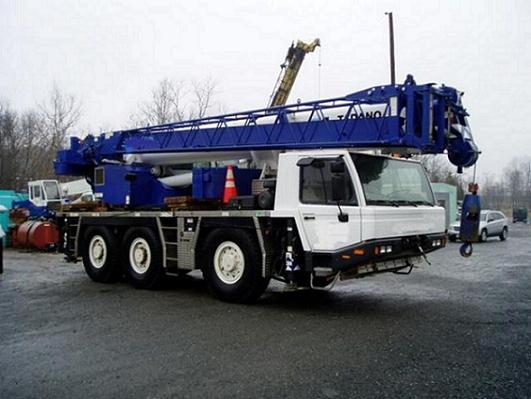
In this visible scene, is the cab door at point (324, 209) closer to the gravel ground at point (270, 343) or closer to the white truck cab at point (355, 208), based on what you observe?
the white truck cab at point (355, 208)

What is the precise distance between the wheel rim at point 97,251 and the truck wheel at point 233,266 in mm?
3408

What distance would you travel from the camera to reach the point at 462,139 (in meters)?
8.73

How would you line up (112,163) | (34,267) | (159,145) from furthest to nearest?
(34,267), (112,163), (159,145)

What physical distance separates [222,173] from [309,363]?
4.76 m

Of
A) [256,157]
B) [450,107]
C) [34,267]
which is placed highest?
[450,107]

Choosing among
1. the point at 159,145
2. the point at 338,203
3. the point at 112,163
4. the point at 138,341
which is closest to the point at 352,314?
the point at 338,203

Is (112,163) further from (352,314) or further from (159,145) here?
(352,314)

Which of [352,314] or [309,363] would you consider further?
[352,314]

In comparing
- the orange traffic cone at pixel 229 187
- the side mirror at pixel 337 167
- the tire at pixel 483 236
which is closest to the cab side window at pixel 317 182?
the side mirror at pixel 337 167

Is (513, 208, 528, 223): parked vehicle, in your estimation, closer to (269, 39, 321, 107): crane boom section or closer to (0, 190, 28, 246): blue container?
(269, 39, 321, 107): crane boom section

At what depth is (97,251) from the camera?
1188 cm

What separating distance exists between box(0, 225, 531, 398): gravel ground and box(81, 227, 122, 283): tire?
20.8 inches

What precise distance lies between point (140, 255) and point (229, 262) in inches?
106

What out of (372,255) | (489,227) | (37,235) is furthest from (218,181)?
(489,227)
